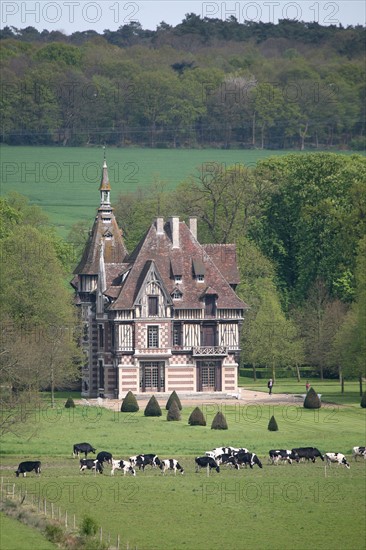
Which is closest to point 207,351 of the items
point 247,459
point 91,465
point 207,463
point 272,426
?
point 272,426

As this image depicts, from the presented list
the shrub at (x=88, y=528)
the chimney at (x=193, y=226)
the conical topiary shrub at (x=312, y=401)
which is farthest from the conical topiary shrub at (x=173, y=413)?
the shrub at (x=88, y=528)

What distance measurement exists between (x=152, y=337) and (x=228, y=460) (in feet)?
95.2

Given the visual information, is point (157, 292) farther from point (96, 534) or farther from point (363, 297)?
point (96, 534)

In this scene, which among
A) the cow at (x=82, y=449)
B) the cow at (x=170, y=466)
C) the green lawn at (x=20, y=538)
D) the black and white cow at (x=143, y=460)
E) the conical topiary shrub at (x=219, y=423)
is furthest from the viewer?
the conical topiary shrub at (x=219, y=423)

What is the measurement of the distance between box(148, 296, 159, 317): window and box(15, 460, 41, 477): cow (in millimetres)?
32160

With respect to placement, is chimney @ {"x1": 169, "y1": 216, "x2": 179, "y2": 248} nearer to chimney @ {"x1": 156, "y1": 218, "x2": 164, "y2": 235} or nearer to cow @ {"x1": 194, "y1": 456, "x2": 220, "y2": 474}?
chimney @ {"x1": 156, "y1": 218, "x2": 164, "y2": 235}

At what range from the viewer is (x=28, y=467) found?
272 ft

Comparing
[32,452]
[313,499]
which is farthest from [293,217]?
[313,499]

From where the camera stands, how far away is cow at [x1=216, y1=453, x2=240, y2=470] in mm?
86312

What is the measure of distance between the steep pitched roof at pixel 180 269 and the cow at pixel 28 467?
31397 millimetres

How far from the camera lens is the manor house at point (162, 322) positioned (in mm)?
114375

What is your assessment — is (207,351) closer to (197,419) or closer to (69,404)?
(69,404)

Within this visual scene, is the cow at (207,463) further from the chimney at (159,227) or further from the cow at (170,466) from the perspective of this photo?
the chimney at (159,227)

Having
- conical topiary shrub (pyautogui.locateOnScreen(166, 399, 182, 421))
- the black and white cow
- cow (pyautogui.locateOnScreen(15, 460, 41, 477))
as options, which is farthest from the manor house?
cow (pyautogui.locateOnScreen(15, 460, 41, 477))
